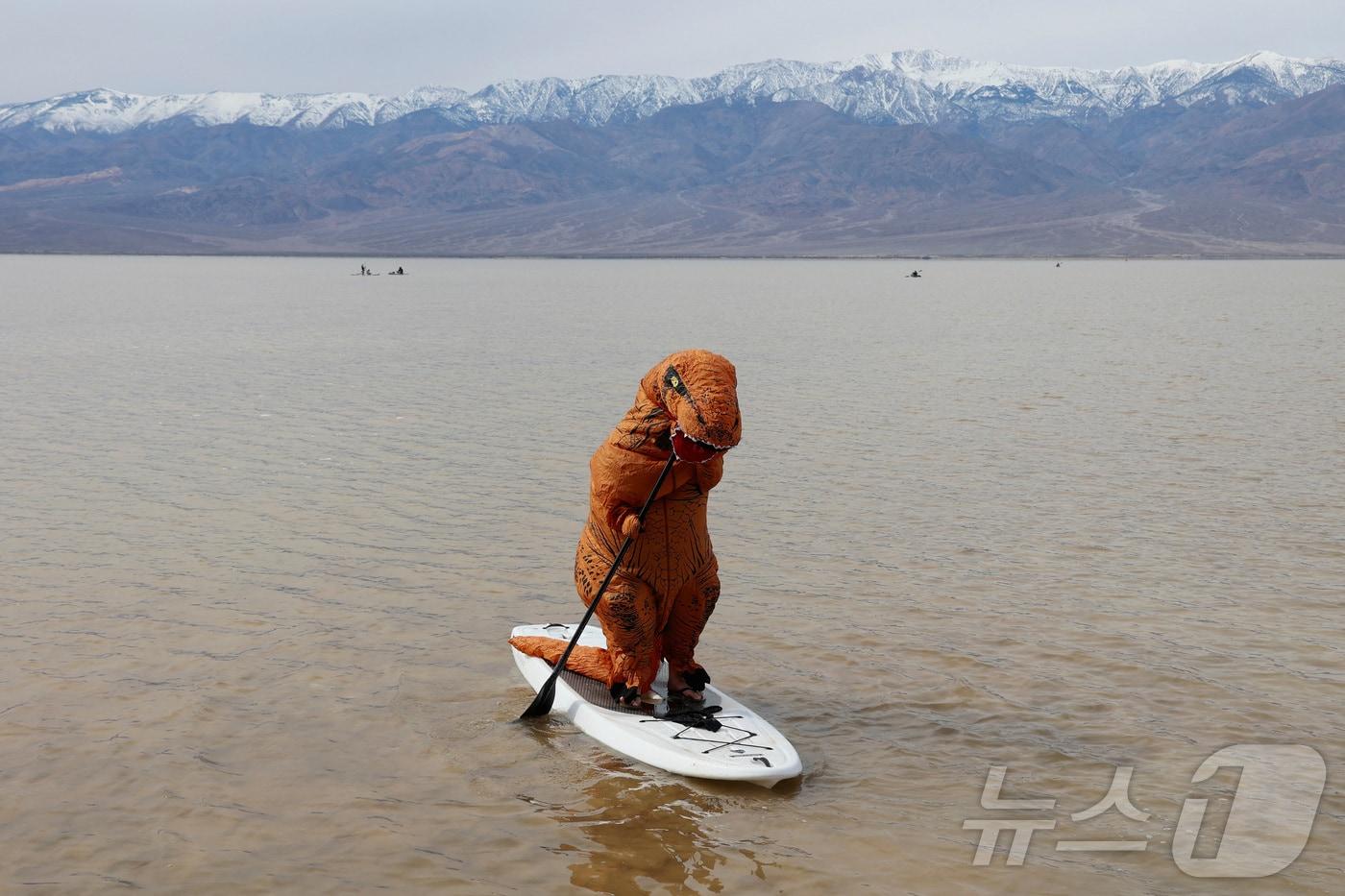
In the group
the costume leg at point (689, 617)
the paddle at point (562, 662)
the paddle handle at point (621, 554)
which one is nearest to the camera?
the paddle handle at point (621, 554)

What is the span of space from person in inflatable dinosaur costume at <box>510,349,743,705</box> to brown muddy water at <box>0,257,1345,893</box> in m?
0.69

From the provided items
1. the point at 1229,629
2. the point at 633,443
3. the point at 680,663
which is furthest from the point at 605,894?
the point at 1229,629

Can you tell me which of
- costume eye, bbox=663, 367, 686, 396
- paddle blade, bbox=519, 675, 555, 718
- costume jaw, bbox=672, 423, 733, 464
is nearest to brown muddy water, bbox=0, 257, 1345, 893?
paddle blade, bbox=519, 675, 555, 718

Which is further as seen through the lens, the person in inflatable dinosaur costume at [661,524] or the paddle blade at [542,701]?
the paddle blade at [542,701]

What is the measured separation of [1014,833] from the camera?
611 centimetres

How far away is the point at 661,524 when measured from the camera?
7.07 metres

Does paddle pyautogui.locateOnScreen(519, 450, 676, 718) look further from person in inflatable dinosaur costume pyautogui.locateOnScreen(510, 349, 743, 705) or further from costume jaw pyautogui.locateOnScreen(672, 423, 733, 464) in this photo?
costume jaw pyautogui.locateOnScreen(672, 423, 733, 464)

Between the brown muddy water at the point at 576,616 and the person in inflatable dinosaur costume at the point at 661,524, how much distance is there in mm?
693

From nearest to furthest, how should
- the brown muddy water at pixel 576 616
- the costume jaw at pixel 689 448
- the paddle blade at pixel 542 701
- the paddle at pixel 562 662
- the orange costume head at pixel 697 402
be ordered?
the brown muddy water at pixel 576 616
the orange costume head at pixel 697 402
the costume jaw at pixel 689 448
the paddle at pixel 562 662
the paddle blade at pixel 542 701

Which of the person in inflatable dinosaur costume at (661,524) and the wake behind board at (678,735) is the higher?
the person in inflatable dinosaur costume at (661,524)

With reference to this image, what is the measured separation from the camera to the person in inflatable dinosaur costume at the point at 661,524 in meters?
6.64

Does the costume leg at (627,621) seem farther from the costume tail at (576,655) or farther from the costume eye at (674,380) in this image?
the costume eye at (674,380)

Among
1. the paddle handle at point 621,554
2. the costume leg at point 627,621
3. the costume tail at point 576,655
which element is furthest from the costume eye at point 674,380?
the costume tail at point 576,655

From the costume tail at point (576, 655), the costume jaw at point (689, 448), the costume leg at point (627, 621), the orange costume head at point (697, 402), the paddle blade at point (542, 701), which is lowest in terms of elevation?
the paddle blade at point (542, 701)
